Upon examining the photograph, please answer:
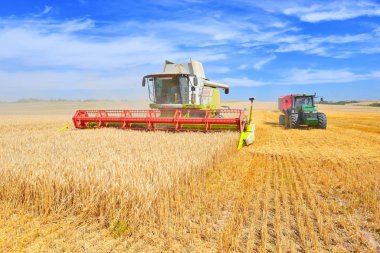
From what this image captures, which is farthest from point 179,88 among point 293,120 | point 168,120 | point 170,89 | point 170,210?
point 170,210

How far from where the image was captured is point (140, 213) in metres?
3.42

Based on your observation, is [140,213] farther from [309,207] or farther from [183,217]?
[309,207]

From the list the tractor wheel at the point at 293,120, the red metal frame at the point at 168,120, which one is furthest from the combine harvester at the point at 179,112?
the tractor wheel at the point at 293,120

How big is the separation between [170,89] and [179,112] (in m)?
1.43

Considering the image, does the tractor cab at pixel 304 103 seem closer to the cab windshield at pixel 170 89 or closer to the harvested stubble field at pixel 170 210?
the cab windshield at pixel 170 89

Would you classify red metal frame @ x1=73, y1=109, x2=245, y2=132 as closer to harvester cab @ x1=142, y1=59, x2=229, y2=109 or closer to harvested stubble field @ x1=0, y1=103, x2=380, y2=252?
harvester cab @ x1=142, y1=59, x2=229, y2=109

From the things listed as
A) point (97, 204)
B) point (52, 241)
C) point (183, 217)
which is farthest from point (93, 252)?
point (183, 217)

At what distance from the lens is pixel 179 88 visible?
43.4 ft

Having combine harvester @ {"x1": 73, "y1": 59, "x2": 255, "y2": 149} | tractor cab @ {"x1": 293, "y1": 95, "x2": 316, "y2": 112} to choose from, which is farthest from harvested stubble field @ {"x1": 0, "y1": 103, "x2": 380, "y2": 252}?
tractor cab @ {"x1": 293, "y1": 95, "x2": 316, "y2": 112}

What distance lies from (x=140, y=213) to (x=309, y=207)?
7.59 feet

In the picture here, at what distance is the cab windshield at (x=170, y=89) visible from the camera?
1307 centimetres

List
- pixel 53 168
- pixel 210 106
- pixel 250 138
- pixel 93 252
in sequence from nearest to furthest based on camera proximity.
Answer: pixel 93 252
pixel 53 168
pixel 250 138
pixel 210 106

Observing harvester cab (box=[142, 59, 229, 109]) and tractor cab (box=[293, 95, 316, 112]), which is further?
tractor cab (box=[293, 95, 316, 112])

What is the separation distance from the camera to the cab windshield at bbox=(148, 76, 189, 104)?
13070 mm
